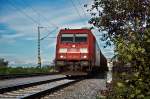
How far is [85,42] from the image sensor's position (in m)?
30.0

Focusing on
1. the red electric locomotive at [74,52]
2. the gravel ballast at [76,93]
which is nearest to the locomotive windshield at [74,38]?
the red electric locomotive at [74,52]

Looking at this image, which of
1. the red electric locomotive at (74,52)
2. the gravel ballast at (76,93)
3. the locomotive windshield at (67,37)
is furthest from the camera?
the locomotive windshield at (67,37)

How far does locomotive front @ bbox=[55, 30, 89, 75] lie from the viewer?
29.6 meters

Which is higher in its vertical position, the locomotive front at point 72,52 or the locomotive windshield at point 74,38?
the locomotive windshield at point 74,38

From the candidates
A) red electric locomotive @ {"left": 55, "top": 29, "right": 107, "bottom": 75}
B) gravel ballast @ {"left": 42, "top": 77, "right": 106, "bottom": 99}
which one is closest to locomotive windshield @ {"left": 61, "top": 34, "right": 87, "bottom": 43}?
red electric locomotive @ {"left": 55, "top": 29, "right": 107, "bottom": 75}

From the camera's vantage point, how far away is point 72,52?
97.8 feet

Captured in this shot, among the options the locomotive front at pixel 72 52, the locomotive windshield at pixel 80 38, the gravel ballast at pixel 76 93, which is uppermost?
the locomotive windshield at pixel 80 38

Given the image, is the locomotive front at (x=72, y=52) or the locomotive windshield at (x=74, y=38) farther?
the locomotive windshield at (x=74, y=38)

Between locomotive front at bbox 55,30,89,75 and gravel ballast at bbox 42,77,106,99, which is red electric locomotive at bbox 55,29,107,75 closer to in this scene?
locomotive front at bbox 55,30,89,75

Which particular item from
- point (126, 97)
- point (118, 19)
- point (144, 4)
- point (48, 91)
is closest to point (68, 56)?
point (48, 91)

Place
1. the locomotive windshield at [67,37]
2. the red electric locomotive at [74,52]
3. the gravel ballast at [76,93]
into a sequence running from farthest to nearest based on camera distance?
the locomotive windshield at [67,37], the red electric locomotive at [74,52], the gravel ballast at [76,93]

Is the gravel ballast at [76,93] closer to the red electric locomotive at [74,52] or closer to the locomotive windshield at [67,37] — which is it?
the red electric locomotive at [74,52]

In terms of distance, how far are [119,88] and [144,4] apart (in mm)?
3476

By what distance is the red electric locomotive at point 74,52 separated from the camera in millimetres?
29578
